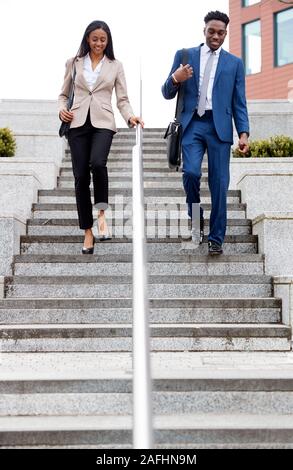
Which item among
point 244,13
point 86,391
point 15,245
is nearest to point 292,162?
point 15,245

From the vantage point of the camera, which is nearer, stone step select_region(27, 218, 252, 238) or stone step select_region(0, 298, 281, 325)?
stone step select_region(0, 298, 281, 325)

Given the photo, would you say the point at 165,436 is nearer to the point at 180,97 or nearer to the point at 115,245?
the point at 115,245

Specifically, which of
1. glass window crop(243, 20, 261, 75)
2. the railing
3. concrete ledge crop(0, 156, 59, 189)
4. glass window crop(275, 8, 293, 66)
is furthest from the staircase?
glass window crop(243, 20, 261, 75)

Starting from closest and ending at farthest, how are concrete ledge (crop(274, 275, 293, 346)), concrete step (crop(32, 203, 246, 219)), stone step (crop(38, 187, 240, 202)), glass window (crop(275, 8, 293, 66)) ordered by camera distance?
concrete ledge (crop(274, 275, 293, 346)) → concrete step (crop(32, 203, 246, 219)) → stone step (crop(38, 187, 240, 202)) → glass window (crop(275, 8, 293, 66))

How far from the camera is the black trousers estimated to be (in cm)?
641

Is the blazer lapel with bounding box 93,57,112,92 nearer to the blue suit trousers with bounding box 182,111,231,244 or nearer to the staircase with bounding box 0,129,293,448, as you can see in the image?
the blue suit trousers with bounding box 182,111,231,244

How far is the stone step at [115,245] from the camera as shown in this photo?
21.9ft

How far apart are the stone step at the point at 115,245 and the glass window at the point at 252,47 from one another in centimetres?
2283

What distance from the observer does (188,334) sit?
204 inches

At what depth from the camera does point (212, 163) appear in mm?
6324

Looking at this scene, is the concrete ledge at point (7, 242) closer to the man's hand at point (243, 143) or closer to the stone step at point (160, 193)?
the stone step at point (160, 193)

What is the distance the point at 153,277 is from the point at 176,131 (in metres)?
1.24

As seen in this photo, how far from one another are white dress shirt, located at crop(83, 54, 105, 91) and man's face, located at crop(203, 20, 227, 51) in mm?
938
